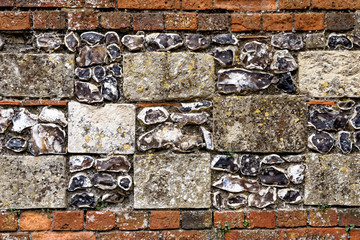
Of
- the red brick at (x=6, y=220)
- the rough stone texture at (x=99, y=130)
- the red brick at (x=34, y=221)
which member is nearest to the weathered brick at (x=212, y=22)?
the rough stone texture at (x=99, y=130)

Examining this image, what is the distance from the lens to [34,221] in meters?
1.81

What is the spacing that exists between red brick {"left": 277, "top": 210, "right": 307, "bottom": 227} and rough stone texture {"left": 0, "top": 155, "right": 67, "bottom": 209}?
1279 mm

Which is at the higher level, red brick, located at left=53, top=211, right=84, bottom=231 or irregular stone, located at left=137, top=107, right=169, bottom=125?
irregular stone, located at left=137, top=107, right=169, bottom=125

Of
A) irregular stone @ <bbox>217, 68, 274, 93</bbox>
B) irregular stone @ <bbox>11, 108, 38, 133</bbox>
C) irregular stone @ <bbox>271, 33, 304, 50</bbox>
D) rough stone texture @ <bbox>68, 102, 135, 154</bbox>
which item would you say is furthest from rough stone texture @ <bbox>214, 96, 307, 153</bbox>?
irregular stone @ <bbox>11, 108, 38, 133</bbox>

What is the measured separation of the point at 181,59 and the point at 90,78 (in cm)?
55

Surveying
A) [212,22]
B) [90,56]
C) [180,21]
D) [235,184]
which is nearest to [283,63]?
[212,22]

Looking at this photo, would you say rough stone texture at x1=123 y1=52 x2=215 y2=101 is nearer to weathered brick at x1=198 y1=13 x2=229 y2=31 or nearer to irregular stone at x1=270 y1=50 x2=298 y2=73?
weathered brick at x1=198 y1=13 x2=229 y2=31

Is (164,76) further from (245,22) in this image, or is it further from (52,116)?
(52,116)

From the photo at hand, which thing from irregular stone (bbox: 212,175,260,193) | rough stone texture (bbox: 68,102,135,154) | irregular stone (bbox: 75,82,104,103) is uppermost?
irregular stone (bbox: 75,82,104,103)

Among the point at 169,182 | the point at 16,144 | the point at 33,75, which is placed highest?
the point at 33,75

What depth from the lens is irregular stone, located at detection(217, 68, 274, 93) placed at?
186 centimetres

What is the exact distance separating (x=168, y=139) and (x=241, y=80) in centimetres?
56

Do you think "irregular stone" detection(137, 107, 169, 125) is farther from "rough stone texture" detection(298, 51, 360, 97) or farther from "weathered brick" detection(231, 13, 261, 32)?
"rough stone texture" detection(298, 51, 360, 97)

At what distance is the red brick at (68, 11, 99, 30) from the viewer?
181 centimetres
